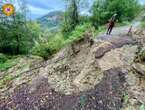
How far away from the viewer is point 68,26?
25.9m

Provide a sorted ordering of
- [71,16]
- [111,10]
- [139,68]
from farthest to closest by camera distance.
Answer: [71,16] < [111,10] < [139,68]

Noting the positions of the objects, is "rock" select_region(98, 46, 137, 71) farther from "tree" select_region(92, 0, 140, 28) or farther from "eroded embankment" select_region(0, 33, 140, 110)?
"tree" select_region(92, 0, 140, 28)

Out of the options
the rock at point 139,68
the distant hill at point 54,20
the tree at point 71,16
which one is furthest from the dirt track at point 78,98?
the distant hill at point 54,20

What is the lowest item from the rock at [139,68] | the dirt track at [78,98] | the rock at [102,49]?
the dirt track at [78,98]

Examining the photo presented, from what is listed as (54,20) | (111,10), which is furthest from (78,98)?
(54,20)

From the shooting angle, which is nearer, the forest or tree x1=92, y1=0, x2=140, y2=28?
the forest

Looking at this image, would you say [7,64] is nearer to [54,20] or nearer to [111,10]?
[111,10]

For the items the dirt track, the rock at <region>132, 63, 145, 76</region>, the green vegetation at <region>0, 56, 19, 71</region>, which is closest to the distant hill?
the green vegetation at <region>0, 56, 19, 71</region>

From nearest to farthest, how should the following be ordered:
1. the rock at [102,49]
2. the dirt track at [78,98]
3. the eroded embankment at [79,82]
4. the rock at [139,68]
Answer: the dirt track at [78,98]
the eroded embankment at [79,82]
the rock at [139,68]
the rock at [102,49]

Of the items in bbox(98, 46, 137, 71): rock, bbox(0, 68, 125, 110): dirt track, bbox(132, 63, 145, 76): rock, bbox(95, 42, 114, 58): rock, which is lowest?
bbox(0, 68, 125, 110): dirt track

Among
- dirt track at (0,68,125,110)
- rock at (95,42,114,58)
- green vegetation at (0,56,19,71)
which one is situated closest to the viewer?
dirt track at (0,68,125,110)

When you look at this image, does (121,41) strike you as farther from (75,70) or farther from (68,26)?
(68,26)

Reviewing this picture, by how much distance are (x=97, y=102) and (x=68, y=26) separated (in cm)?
1734

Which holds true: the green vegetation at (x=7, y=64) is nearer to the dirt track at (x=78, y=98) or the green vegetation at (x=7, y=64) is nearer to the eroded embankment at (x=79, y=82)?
the eroded embankment at (x=79, y=82)
